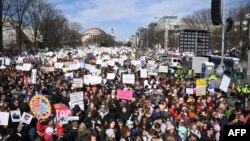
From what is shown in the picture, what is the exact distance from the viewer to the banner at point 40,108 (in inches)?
469

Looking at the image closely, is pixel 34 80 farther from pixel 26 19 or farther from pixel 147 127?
pixel 26 19

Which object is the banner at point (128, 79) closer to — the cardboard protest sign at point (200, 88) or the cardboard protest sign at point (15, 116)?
the cardboard protest sign at point (200, 88)

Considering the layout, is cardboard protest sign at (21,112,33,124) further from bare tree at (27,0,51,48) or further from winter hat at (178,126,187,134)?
bare tree at (27,0,51,48)

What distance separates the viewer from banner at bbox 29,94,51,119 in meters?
11.9

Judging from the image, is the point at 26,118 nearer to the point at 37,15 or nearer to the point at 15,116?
the point at 15,116

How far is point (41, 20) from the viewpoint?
81.8 metres

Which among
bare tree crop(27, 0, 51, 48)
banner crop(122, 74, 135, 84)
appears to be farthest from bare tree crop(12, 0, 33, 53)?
banner crop(122, 74, 135, 84)

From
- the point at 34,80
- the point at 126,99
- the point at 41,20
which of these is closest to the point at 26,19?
the point at 41,20

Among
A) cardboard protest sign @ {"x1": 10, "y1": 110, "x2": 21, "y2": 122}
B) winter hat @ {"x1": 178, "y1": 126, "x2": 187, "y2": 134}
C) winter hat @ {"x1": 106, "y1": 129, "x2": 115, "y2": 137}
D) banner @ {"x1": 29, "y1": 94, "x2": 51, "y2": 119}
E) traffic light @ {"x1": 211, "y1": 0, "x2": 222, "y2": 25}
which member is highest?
traffic light @ {"x1": 211, "y1": 0, "x2": 222, "y2": 25}

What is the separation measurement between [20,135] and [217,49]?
76.4 meters

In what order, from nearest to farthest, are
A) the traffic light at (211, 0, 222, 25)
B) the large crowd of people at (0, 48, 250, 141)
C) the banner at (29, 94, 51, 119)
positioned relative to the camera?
the large crowd of people at (0, 48, 250, 141), the banner at (29, 94, 51, 119), the traffic light at (211, 0, 222, 25)

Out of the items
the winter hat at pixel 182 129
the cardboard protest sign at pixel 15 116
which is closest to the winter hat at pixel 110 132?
the winter hat at pixel 182 129

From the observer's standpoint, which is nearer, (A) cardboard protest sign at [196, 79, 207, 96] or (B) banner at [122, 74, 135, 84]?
(A) cardboard protest sign at [196, 79, 207, 96]

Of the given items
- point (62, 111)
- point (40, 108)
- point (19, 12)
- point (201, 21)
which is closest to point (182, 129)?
point (62, 111)
